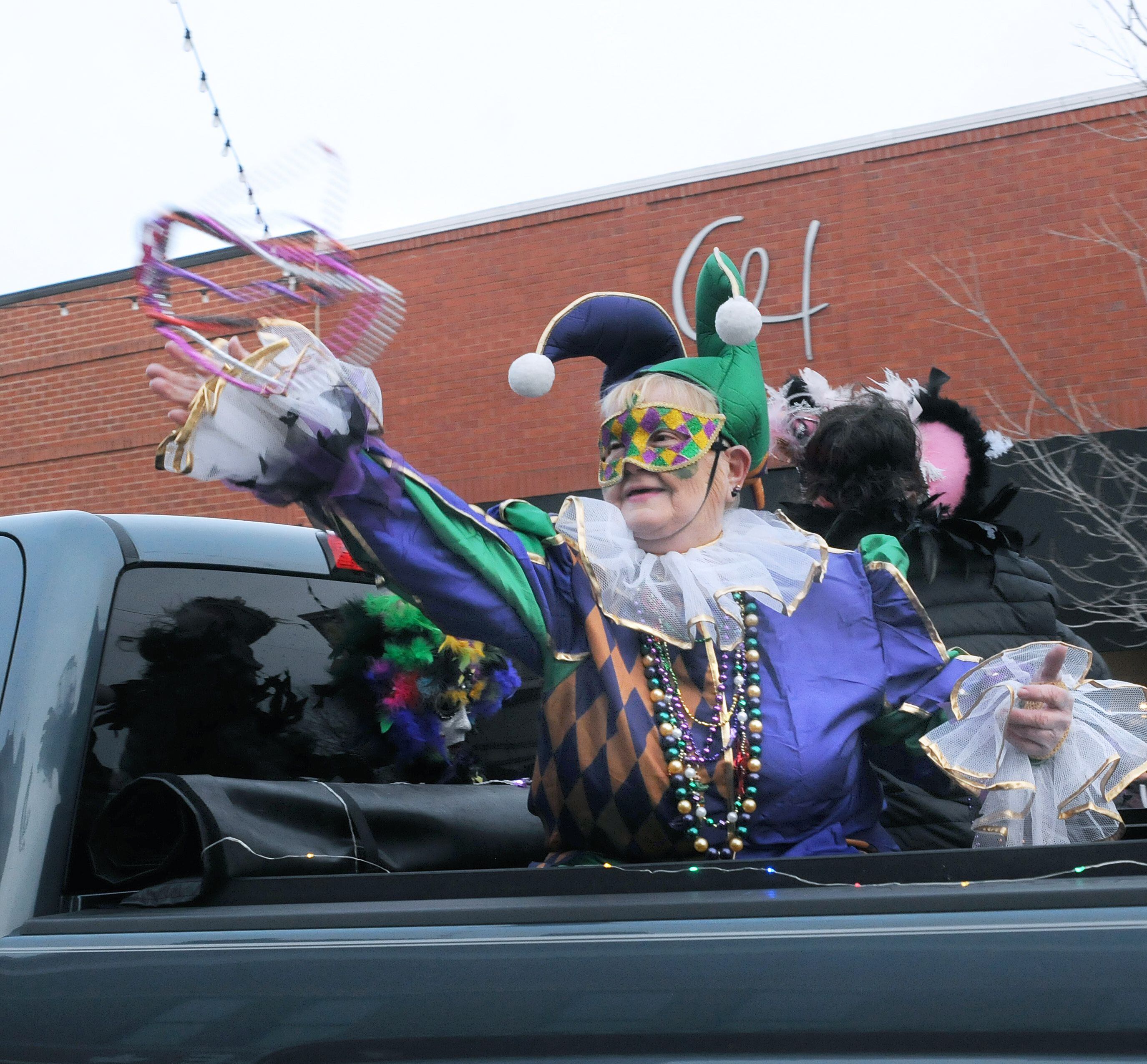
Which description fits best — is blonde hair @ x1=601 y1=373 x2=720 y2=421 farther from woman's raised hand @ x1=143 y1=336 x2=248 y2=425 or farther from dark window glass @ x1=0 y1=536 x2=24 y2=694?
dark window glass @ x1=0 y1=536 x2=24 y2=694

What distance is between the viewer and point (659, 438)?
7.27 ft

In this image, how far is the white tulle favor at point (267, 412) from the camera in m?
1.72

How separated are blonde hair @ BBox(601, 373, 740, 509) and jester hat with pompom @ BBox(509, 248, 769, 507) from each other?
0.05ft

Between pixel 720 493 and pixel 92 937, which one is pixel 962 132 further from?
pixel 92 937

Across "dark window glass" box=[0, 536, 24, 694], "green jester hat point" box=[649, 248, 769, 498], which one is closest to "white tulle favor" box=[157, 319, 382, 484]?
"dark window glass" box=[0, 536, 24, 694]

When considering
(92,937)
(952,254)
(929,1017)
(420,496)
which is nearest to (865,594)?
(420,496)

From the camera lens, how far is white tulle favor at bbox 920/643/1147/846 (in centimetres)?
197

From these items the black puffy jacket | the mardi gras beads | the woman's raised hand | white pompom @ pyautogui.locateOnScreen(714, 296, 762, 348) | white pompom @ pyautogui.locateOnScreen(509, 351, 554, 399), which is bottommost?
the mardi gras beads

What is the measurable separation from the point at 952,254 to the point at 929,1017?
27.9 feet

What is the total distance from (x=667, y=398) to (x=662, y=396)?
0.01 m

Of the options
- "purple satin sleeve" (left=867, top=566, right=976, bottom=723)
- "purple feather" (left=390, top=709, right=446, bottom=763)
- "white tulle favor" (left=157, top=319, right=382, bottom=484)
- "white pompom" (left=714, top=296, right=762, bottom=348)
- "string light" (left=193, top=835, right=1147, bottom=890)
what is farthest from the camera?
"purple feather" (left=390, top=709, right=446, bottom=763)

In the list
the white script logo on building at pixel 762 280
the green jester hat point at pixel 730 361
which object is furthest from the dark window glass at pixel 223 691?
the white script logo on building at pixel 762 280

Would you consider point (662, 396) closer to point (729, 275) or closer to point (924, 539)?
point (729, 275)

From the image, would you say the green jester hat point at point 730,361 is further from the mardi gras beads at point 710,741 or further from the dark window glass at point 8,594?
the dark window glass at point 8,594
